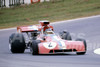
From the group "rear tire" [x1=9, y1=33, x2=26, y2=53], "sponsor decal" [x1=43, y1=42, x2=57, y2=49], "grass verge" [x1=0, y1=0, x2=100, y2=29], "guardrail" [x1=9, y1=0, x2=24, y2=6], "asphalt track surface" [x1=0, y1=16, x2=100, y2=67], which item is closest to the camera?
"asphalt track surface" [x1=0, y1=16, x2=100, y2=67]

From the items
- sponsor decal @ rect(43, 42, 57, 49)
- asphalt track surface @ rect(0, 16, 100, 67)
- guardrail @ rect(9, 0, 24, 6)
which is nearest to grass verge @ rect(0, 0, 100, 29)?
guardrail @ rect(9, 0, 24, 6)

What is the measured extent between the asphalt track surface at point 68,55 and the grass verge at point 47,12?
3.03m

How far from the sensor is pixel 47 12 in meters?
29.6

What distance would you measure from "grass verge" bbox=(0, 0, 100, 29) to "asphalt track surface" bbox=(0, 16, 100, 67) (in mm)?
3029

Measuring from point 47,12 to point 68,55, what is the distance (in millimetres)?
17094

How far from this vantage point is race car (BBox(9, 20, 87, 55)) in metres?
12.5

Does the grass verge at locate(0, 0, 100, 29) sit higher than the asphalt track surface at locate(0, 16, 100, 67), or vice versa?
the grass verge at locate(0, 0, 100, 29)

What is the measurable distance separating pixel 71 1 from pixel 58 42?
23056 mm

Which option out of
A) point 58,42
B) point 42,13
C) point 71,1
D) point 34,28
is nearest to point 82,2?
point 71,1

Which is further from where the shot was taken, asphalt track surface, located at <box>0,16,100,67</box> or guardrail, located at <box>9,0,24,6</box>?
guardrail, located at <box>9,0,24,6</box>

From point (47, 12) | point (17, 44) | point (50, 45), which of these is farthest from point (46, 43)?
point (47, 12)

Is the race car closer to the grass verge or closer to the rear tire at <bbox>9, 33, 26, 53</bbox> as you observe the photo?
the rear tire at <bbox>9, 33, 26, 53</bbox>

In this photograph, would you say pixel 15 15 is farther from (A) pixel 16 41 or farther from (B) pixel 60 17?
(A) pixel 16 41

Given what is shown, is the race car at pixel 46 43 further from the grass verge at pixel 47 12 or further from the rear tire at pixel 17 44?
the grass verge at pixel 47 12
